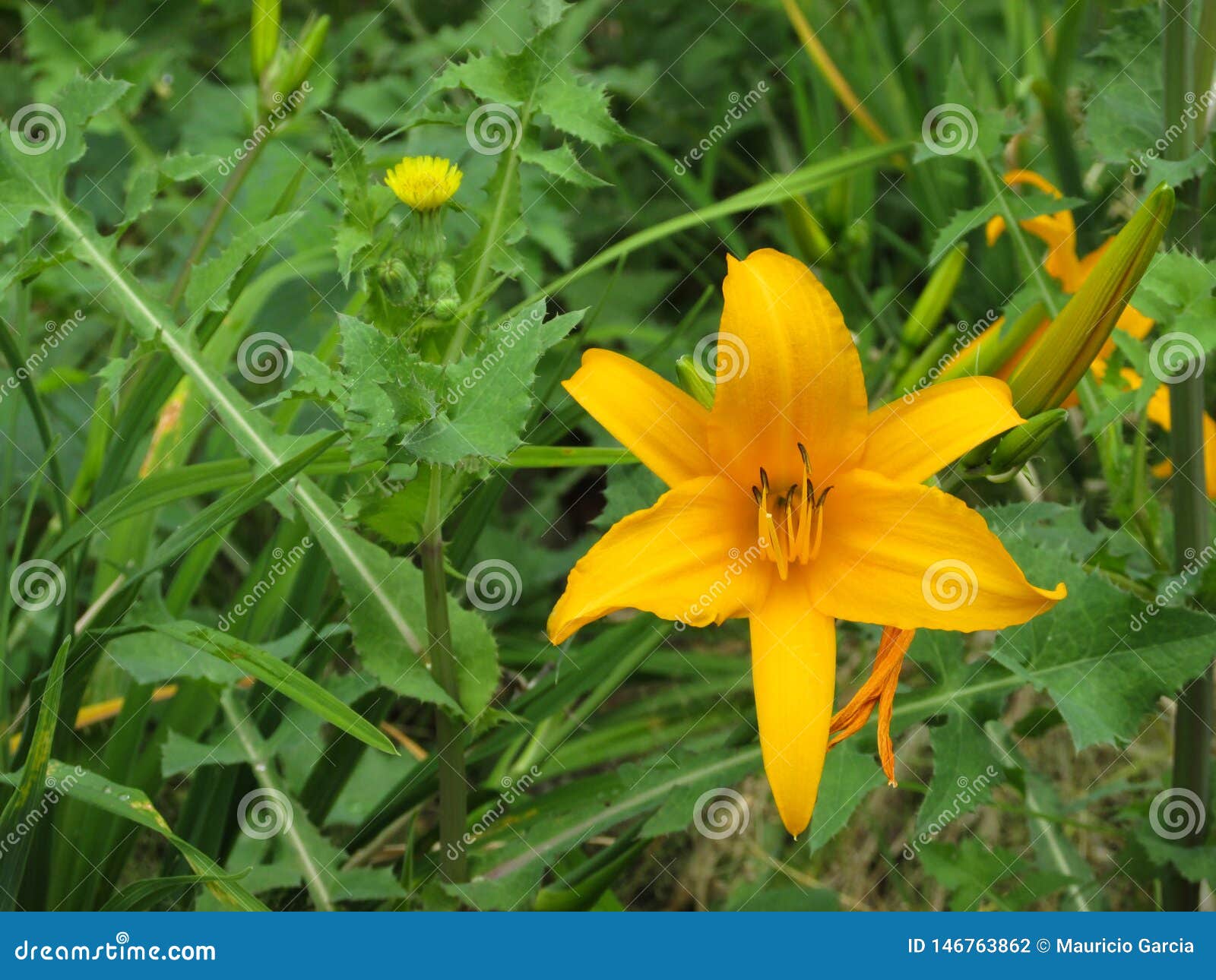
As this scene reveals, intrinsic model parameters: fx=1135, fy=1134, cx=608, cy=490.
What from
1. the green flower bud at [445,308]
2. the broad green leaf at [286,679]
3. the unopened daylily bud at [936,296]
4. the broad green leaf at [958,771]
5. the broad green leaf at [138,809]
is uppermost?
the unopened daylily bud at [936,296]

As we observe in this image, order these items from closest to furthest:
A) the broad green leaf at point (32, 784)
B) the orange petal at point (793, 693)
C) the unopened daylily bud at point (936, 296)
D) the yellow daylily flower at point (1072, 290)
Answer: the orange petal at point (793, 693), the broad green leaf at point (32, 784), the yellow daylily flower at point (1072, 290), the unopened daylily bud at point (936, 296)

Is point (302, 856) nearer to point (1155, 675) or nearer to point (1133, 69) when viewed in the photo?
point (1155, 675)

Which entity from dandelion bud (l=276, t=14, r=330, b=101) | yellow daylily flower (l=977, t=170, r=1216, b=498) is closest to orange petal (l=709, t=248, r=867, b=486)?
yellow daylily flower (l=977, t=170, r=1216, b=498)

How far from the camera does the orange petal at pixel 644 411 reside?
1.13m

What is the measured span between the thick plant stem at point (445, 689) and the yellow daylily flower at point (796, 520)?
9.1 inches

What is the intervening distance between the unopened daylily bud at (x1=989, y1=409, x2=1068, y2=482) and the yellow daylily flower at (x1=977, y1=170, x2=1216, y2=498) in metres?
0.35

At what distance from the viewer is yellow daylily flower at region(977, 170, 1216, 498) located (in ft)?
5.13

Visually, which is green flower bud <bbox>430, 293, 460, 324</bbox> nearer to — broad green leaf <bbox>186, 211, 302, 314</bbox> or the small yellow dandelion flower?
the small yellow dandelion flower

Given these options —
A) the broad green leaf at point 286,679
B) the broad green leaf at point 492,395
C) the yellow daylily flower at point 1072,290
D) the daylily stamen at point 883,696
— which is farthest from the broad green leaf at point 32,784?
the yellow daylily flower at point 1072,290

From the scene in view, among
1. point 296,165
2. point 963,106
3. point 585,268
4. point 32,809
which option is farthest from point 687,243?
point 32,809

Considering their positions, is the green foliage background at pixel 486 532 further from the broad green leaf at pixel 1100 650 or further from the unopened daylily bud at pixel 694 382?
the unopened daylily bud at pixel 694 382

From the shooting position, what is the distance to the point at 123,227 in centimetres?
149

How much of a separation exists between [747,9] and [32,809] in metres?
2.52

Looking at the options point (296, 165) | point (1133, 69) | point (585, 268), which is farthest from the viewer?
point (296, 165)
